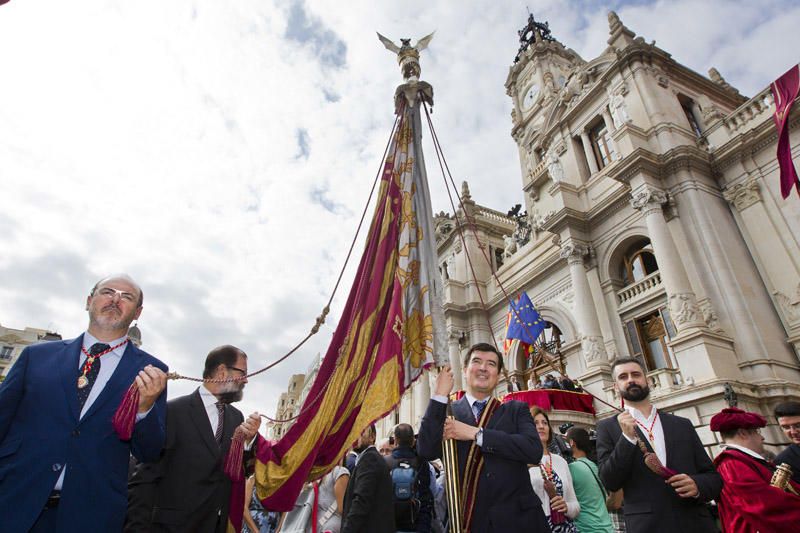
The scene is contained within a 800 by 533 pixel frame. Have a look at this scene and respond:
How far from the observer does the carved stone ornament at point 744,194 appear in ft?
44.5

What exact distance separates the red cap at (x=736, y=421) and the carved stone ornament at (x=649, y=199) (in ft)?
38.6

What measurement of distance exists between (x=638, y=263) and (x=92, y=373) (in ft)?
55.1

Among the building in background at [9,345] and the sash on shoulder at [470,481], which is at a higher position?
the building in background at [9,345]

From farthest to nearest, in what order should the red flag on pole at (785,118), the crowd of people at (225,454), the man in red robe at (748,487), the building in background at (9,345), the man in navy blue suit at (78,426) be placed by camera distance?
the building in background at (9,345) → the red flag on pole at (785,118) → the man in red robe at (748,487) → the crowd of people at (225,454) → the man in navy blue suit at (78,426)

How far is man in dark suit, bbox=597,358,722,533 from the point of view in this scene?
3.11 metres

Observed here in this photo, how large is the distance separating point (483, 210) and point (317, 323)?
26309 millimetres

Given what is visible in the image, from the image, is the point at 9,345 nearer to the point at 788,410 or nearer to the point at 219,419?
the point at 219,419

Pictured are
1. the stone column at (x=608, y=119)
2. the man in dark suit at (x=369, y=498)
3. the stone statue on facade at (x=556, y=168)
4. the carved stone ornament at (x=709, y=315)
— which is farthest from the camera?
the stone statue on facade at (x=556, y=168)

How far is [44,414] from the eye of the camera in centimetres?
239

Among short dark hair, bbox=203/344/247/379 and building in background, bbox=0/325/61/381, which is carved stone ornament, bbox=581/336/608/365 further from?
building in background, bbox=0/325/61/381

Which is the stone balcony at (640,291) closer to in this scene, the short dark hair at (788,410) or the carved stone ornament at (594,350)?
the carved stone ornament at (594,350)

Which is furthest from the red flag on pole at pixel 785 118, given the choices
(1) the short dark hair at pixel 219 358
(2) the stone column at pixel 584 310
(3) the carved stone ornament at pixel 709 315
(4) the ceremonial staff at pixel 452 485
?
(1) the short dark hair at pixel 219 358

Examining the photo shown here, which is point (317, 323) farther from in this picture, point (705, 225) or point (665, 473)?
point (705, 225)

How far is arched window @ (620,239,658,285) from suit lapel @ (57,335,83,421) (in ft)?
52.7
